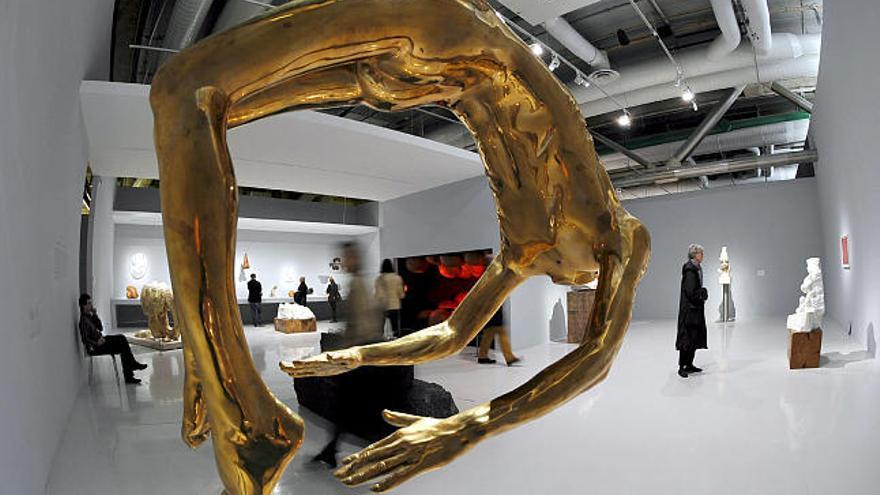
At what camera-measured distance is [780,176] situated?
21125 mm

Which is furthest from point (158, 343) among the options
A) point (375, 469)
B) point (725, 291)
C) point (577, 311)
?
point (725, 291)

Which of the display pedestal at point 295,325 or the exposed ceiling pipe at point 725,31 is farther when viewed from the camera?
the display pedestal at point 295,325

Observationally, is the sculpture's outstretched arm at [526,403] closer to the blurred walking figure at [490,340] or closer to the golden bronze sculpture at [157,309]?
the blurred walking figure at [490,340]

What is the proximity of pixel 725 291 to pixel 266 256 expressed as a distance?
39.2ft

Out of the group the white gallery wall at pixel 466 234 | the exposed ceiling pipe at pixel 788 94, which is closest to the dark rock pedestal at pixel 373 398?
the white gallery wall at pixel 466 234

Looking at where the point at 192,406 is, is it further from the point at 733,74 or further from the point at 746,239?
the point at 746,239

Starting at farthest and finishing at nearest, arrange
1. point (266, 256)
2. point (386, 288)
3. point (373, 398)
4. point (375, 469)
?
1. point (266, 256)
2. point (386, 288)
3. point (373, 398)
4. point (375, 469)

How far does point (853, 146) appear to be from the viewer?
23.1 feet

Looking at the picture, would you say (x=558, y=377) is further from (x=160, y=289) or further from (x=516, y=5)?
(x=160, y=289)

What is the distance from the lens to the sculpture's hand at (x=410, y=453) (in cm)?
64

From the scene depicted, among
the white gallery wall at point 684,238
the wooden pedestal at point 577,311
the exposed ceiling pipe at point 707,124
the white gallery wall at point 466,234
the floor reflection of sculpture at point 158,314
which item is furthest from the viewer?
the exposed ceiling pipe at point 707,124

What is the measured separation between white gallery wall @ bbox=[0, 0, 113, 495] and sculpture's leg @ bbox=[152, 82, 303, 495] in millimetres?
2215

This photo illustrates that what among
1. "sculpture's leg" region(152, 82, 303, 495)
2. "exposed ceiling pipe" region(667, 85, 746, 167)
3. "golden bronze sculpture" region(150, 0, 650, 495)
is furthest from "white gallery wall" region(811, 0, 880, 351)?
"sculpture's leg" region(152, 82, 303, 495)

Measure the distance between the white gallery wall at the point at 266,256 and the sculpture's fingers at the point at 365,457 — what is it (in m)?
12.2
